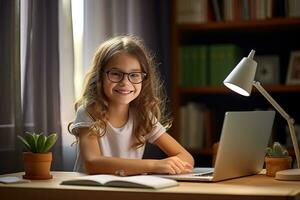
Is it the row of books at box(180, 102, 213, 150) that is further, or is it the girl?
the row of books at box(180, 102, 213, 150)

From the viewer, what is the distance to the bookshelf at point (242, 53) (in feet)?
10.3

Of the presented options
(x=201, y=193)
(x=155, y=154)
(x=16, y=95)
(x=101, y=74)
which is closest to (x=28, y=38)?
(x=16, y=95)

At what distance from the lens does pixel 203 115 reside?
10.7 feet

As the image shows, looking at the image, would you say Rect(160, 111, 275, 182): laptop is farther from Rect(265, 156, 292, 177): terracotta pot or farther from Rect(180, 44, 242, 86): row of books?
Rect(180, 44, 242, 86): row of books

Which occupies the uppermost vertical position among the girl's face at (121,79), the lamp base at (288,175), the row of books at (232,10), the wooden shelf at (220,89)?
the row of books at (232,10)

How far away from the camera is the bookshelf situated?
10.3ft

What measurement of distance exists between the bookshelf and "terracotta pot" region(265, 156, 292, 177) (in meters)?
1.25

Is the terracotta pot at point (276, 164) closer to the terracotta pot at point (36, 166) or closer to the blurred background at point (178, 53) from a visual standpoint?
the terracotta pot at point (36, 166)

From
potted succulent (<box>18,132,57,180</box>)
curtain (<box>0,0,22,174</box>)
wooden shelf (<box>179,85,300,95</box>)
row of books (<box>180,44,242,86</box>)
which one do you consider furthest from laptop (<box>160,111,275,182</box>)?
row of books (<box>180,44,242,86</box>)

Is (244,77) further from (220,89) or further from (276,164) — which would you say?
(220,89)

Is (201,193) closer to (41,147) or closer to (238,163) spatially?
(238,163)

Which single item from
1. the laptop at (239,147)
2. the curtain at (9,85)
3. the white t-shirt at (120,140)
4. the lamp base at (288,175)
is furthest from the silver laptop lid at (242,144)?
the curtain at (9,85)

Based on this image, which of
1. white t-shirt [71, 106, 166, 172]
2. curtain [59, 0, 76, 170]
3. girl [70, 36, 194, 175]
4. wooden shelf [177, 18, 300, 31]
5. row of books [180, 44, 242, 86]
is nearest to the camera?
girl [70, 36, 194, 175]

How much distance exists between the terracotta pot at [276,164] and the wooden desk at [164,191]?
226 mm
